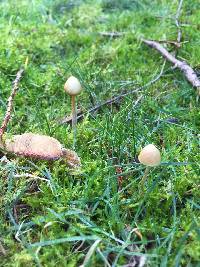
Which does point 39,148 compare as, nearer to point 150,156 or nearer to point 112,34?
point 150,156

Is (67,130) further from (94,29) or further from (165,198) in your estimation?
(94,29)

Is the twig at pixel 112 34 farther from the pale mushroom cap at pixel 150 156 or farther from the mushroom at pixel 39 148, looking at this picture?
the pale mushroom cap at pixel 150 156

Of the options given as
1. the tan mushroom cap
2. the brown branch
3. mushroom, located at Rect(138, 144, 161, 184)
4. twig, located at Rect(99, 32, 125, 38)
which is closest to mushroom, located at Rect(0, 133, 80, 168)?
the tan mushroom cap

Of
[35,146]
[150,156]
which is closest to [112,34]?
[35,146]

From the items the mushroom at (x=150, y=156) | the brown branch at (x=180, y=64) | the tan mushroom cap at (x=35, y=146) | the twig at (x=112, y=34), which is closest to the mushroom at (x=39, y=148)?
the tan mushroom cap at (x=35, y=146)

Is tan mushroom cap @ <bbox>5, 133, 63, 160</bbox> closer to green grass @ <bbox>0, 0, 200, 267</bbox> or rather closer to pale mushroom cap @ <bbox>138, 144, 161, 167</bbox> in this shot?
green grass @ <bbox>0, 0, 200, 267</bbox>
